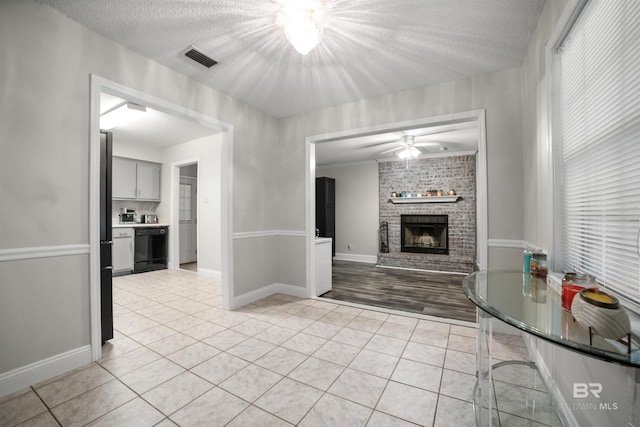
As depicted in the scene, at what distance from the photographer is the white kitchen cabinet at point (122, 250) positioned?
4902 millimetres

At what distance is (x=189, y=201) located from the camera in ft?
22.0

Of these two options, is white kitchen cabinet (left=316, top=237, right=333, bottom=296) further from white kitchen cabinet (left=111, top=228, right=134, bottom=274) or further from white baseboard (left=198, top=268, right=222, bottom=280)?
white kitchen cabinet (left=111, top=228, right=134, bottom=274)

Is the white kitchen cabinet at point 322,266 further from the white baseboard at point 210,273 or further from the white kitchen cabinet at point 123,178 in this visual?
the white kitchen cabinet at point 123,178

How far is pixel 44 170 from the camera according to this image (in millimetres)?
1861

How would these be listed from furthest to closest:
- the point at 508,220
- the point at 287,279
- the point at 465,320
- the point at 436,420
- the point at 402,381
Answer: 1. the point at 287,279
2. the point at 465,320
3. the point at 508,220
4. the point at 402,381
5. the point at 436,420

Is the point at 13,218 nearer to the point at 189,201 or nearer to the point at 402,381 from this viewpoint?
the point at 402,381

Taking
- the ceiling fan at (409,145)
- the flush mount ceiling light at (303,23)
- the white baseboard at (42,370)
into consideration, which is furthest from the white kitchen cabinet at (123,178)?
the ceiling fan at (409,145)

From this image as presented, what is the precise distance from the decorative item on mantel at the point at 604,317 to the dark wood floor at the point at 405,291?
2258mm

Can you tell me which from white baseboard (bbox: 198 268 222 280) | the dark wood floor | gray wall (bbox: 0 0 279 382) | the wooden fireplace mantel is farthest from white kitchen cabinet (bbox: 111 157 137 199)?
the wooden fireplace mantel

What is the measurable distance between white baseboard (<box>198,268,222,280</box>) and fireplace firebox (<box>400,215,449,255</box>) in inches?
164

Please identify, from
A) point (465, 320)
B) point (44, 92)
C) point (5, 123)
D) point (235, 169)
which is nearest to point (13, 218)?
point (5, 123)

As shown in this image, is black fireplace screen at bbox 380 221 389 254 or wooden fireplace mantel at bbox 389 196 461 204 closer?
wooden fireplace mantel at bbox 389 196 461 204

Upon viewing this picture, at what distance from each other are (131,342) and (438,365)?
8.56 ft

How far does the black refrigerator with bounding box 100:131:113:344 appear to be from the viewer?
7.65 ft
